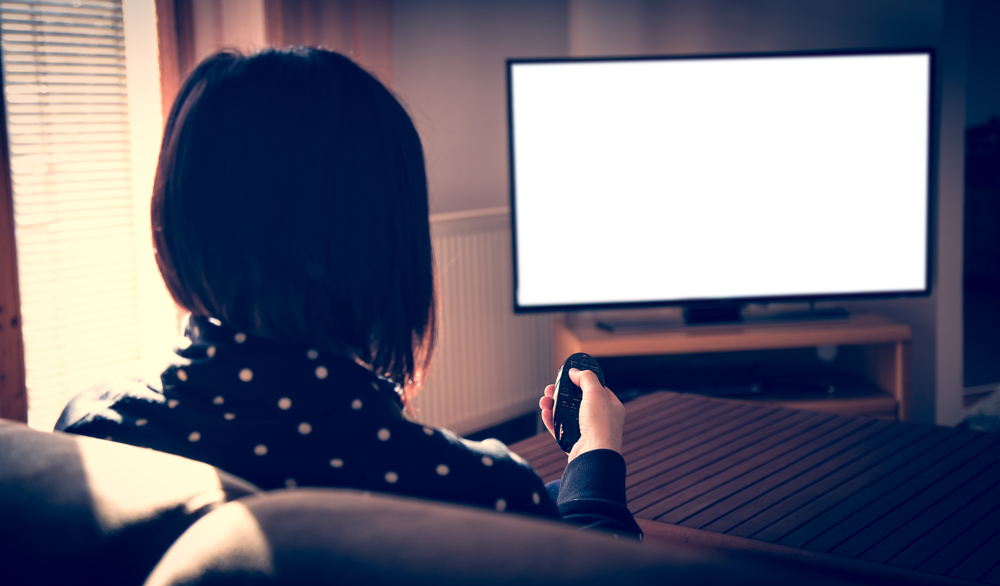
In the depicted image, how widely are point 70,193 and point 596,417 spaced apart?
5.91ft

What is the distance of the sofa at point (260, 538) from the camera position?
1.06 feet

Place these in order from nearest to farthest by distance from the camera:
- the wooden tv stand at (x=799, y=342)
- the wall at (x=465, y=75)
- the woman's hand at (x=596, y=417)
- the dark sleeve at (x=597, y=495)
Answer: the dark sleeve at (x=597, y=495)
the woman's hand at (x=596, y=417)
the wooden tv stand at (x=799, y=342)
the wall at (x=465, y=75)

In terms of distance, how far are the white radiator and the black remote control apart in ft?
5.09

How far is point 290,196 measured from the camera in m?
0.63

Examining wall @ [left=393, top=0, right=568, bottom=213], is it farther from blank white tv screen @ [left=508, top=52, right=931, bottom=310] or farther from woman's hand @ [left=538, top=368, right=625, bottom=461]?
woman's hand @ [left=538, top=368, right=625, bottom=461]

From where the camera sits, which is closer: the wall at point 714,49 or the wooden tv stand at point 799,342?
the wooden tv stand at point 799,342

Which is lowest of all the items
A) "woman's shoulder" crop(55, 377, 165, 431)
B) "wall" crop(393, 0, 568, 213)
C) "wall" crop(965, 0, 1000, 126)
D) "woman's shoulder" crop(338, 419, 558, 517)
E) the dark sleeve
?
the dark sleeve

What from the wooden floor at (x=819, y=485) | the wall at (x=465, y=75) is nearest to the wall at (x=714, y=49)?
the wall at (x=465, y=75)

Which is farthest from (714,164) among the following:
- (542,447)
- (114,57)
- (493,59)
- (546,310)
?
(114,57)

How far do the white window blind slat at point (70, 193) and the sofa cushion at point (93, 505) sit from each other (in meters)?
1.81

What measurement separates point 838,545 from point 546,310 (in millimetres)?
1543

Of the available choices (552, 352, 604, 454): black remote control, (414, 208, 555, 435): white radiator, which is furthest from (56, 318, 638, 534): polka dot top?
(414, 208, 555, 435): white radiator

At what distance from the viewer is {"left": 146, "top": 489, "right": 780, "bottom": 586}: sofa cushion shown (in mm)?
316

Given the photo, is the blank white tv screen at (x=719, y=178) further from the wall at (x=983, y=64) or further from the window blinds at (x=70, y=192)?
the wall at (x=983, y=64)
